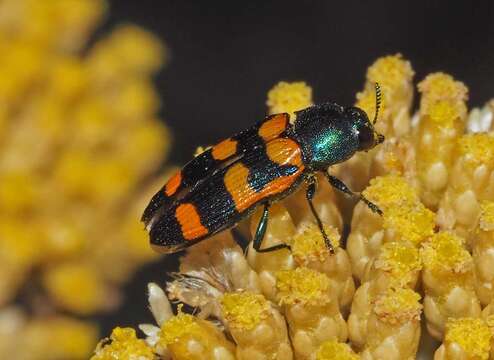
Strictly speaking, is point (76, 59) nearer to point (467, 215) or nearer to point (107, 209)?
point (107, 209)

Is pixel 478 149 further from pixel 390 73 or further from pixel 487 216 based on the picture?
pixel 390 73

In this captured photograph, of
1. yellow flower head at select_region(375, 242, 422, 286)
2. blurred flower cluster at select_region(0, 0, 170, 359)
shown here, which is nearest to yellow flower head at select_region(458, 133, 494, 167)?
yellow flower head at select_region(375, 242, 422, 286)

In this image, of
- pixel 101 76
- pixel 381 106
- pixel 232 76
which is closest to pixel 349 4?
pixel 232 76

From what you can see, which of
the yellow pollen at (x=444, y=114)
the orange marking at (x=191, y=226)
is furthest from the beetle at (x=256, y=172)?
the yellow pollen at (x=444, y=114)

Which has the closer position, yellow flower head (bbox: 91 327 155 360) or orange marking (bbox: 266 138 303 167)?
yellow flower head (bbox: 91 327 155 360)

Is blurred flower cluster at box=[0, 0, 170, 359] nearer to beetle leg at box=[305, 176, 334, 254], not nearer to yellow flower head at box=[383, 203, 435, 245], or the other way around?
beetle leg at box=[305, 176, 334, 254]

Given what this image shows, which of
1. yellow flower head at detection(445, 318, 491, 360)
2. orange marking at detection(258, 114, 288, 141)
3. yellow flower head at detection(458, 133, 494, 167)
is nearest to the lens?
yellow flower head at detection(445, 318, 491, 360)
